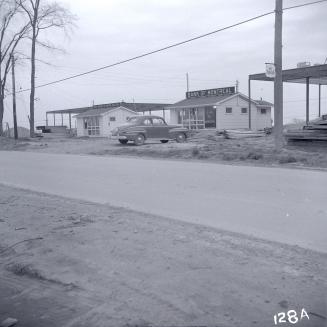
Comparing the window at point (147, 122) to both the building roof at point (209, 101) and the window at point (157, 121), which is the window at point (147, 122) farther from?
the building roof at point (209, 101)

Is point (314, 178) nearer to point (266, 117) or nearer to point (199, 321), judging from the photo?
point (199, 321)

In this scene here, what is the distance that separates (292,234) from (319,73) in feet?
74.3

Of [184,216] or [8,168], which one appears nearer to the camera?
[184,216]

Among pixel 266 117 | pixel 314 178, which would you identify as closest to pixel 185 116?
pixel 266 117

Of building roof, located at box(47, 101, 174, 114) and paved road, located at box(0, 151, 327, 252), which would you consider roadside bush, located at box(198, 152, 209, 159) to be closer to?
paved road, located at box(0, 151, 327, 252)

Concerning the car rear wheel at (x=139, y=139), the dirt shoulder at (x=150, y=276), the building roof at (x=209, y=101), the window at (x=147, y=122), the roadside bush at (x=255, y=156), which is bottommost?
the dirt shoulder at (x=150, y=276)

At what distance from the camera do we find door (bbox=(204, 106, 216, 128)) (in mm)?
40513

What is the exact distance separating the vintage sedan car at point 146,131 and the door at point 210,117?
12.5 m

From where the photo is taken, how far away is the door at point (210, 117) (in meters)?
40.5

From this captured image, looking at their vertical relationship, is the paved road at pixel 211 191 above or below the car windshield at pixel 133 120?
below

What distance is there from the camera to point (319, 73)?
27641 millimetres

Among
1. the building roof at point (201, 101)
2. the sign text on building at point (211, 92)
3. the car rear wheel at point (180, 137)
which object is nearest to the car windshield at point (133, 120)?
the car rear wheel at point (180, 137)

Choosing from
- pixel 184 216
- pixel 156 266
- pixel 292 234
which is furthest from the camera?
pixel 184 216

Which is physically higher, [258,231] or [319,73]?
[319,73]
